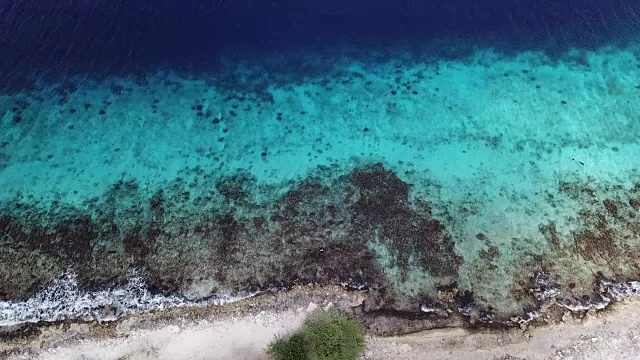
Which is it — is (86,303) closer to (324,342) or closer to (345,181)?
(324,342)

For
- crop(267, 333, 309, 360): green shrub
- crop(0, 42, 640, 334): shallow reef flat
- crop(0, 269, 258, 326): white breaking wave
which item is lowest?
crop(0, 269, 258, 326): white breaking wave

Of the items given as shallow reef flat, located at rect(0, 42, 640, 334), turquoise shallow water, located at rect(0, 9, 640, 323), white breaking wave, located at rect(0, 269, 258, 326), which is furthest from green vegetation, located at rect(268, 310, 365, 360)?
white breaking wave, located at rect(0, 269, 258, 326)

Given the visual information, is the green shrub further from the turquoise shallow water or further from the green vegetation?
the turquoise shallow water

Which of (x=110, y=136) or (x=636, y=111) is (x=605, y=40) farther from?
(x=110, y=136)

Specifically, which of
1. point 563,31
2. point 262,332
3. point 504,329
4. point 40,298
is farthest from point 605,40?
point 40,298

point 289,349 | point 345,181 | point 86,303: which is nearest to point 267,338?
point 289,349

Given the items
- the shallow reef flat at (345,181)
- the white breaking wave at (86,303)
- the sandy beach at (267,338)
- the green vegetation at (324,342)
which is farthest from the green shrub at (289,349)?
the white breaking wave at (86,303)

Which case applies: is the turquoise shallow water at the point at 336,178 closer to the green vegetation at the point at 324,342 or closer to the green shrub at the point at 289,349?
the green vegetation at the point at 324,342
